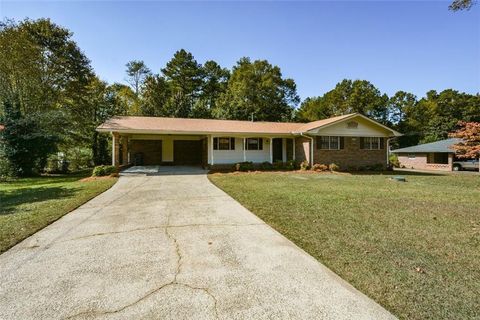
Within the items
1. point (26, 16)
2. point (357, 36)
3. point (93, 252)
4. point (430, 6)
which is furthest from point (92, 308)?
point (26, 16)

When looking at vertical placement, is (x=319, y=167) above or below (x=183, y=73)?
below

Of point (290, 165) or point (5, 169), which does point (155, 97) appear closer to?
point (5, 169)

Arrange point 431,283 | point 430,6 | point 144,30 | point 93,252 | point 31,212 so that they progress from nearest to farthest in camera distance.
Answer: point 431,283, point 93,252, point 31,212, point 430,6, point 144,30

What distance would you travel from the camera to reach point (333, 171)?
56.9ft

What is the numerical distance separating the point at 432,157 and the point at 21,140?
35708 mm

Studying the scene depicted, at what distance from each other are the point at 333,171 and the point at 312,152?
1886mm

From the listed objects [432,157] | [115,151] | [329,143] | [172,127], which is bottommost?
[432,157]

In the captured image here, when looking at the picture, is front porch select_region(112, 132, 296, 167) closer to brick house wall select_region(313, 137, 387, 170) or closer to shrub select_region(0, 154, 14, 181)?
brick house wall select_region(313, 137, 387, 170)

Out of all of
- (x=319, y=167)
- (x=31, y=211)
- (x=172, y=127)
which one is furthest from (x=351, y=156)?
(x=31, y=211)

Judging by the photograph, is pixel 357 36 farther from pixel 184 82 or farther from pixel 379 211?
pixel 184 82

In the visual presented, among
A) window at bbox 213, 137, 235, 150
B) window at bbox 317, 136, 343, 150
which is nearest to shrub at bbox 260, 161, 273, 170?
window at bbox 213, 137, 235, 150

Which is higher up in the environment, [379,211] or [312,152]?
[312,152]

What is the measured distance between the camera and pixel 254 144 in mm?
18797

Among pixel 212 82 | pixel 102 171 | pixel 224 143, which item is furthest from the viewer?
pixel 212 82
